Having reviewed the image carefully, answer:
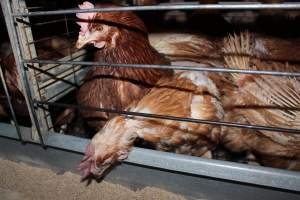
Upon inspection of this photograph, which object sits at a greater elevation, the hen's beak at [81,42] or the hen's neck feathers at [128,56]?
the hen's beak at [81,42]

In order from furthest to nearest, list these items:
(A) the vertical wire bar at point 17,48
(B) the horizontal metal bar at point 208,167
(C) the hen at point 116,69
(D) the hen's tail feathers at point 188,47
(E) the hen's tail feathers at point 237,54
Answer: (D) the hen's tail feathers at point 188,47 < (E) the hen's tail feathers at point 237,54 < (C) the hen at point 116,69 < (A) the vertical wire bar at point 17,48 < (B) the horizontal metal bar at point 208,167

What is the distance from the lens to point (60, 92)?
164 cm

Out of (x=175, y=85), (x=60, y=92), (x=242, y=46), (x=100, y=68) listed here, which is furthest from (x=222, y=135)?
(x=60, y=92)

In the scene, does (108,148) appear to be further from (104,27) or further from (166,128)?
(104,27)

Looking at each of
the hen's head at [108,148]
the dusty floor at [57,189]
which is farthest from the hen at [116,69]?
the dusty floor at [57,189]

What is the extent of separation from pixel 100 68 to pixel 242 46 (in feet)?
2.86

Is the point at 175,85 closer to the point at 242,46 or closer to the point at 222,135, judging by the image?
the point at 222,135

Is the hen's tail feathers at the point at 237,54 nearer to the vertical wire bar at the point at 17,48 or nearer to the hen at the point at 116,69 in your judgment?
the hen at the point at 116,69

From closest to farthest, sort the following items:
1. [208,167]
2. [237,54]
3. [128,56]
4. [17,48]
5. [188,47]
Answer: [208,167], [17,48], [128,56], [237,54], [188,47]

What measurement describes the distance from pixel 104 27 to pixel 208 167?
2.77ft

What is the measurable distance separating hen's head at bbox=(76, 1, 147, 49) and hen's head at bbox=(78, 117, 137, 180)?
16.6 inches

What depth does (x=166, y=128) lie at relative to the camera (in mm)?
1274

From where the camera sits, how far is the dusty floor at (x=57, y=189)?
126 cm

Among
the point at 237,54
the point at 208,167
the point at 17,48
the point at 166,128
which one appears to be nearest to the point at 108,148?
the point at 166,128
